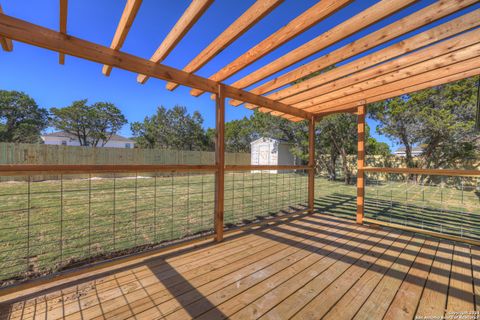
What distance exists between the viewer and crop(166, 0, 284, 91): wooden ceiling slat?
4.26 feet

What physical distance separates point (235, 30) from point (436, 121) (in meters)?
9.58

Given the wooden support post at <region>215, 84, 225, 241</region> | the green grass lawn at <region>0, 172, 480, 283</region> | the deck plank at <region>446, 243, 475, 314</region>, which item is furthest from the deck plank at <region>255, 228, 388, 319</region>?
the green grass lawn at <region>0, 172, 480, 283</region>

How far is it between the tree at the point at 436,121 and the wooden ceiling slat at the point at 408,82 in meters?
7.24

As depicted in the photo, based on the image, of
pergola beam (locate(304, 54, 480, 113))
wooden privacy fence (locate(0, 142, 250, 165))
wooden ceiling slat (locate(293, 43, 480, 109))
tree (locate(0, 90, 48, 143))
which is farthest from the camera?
tree (locate(0, 90, 48, 143))

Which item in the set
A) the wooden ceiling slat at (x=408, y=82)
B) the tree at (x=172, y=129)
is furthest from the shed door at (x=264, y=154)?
the wooden ceiling slat at (x=408, y=82)

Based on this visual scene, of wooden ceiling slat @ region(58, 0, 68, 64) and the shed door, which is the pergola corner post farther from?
the shed door

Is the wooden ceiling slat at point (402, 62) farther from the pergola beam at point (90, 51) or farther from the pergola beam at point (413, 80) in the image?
the pergola beam at point (90, 51)

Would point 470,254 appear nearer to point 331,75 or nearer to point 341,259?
point 341,259

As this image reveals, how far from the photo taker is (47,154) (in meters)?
8.19

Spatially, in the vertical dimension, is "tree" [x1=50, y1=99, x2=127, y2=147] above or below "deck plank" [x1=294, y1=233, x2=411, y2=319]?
above

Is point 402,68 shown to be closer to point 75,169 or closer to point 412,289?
point 412,289

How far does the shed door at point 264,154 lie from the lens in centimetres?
1440

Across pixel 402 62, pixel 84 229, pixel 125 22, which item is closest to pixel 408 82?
pixel 402 62

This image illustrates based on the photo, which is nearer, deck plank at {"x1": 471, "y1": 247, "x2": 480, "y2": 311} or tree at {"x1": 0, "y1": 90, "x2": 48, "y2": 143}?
deck plank at {"x1": 471, "y1": 247, "x2": 480, "y2": 311}
